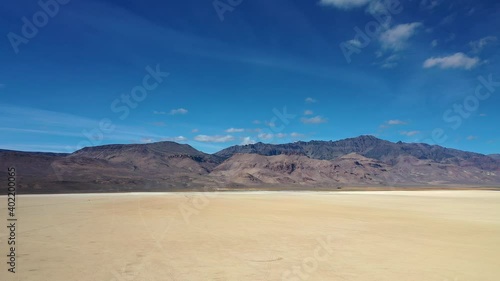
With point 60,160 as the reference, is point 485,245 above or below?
below

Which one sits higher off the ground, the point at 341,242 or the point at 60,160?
the point at 60,160

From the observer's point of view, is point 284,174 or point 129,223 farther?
point 284,174

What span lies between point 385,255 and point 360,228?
6.29 meters

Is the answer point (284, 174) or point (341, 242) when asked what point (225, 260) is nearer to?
point (341, 242)

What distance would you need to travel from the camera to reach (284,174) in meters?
169

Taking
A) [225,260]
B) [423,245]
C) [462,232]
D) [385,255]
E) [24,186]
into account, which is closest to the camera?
[225,260]

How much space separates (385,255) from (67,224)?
576 inches

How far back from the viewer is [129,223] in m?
17.5

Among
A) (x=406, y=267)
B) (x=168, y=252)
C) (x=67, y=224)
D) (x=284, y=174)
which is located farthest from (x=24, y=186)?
(x=284, y=174)

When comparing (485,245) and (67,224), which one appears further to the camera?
(67,224)

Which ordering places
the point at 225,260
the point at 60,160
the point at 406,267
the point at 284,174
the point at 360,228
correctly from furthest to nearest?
the point at 284,174, the point at 60,160, the point at 360,228, the point at 225,260, the point at 406,267

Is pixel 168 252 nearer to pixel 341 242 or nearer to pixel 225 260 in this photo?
pixel 225 260

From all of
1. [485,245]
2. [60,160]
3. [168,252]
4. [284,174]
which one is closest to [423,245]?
[485,245]

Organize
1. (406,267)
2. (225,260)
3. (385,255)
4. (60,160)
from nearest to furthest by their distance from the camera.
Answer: (406,267) → (225,260) → (385,255) → (60,160)
